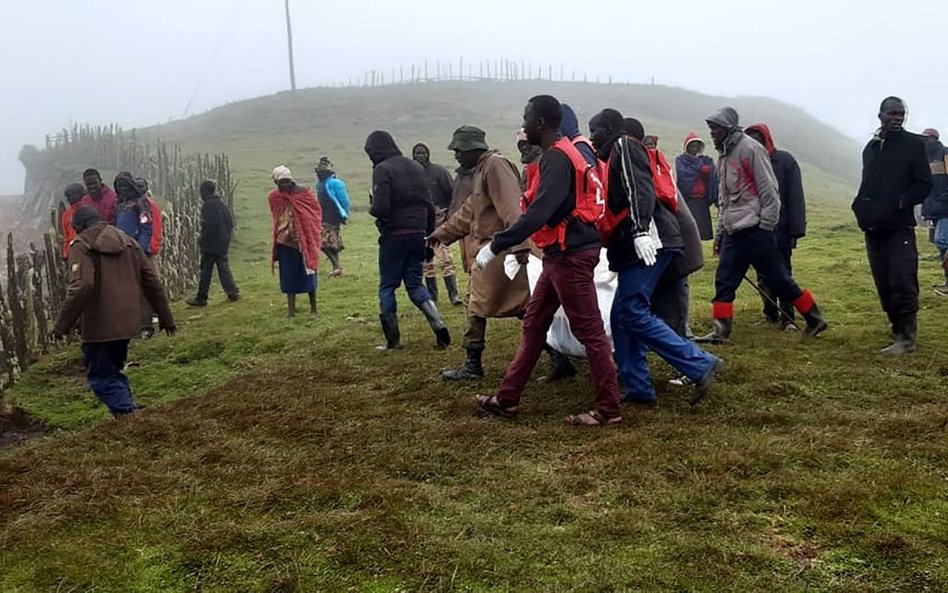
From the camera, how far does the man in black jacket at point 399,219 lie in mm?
7578

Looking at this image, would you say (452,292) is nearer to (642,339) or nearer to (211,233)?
(211,233)

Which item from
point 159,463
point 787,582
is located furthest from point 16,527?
point 787,582

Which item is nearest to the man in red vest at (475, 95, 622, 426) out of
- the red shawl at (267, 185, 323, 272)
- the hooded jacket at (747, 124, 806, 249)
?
the hooded jacket at (747, 124, 806, 249)

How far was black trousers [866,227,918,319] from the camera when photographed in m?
6.76

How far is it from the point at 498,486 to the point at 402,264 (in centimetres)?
383

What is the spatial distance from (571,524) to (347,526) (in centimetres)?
104

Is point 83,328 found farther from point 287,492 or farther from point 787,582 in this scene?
point 787,582

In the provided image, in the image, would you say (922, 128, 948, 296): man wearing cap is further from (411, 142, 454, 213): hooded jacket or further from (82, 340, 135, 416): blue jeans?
(82, 340, 135, 416): blue jeans

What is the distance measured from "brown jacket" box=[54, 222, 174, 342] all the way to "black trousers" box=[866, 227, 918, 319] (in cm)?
616

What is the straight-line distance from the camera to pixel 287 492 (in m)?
4.27

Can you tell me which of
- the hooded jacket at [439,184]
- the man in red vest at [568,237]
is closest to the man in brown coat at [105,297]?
the man in red vest at [568,237]

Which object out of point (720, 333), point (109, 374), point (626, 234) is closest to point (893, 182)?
point (720, 333)

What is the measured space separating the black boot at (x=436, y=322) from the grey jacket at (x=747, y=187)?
9.02 feet

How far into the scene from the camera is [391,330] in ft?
26.3
